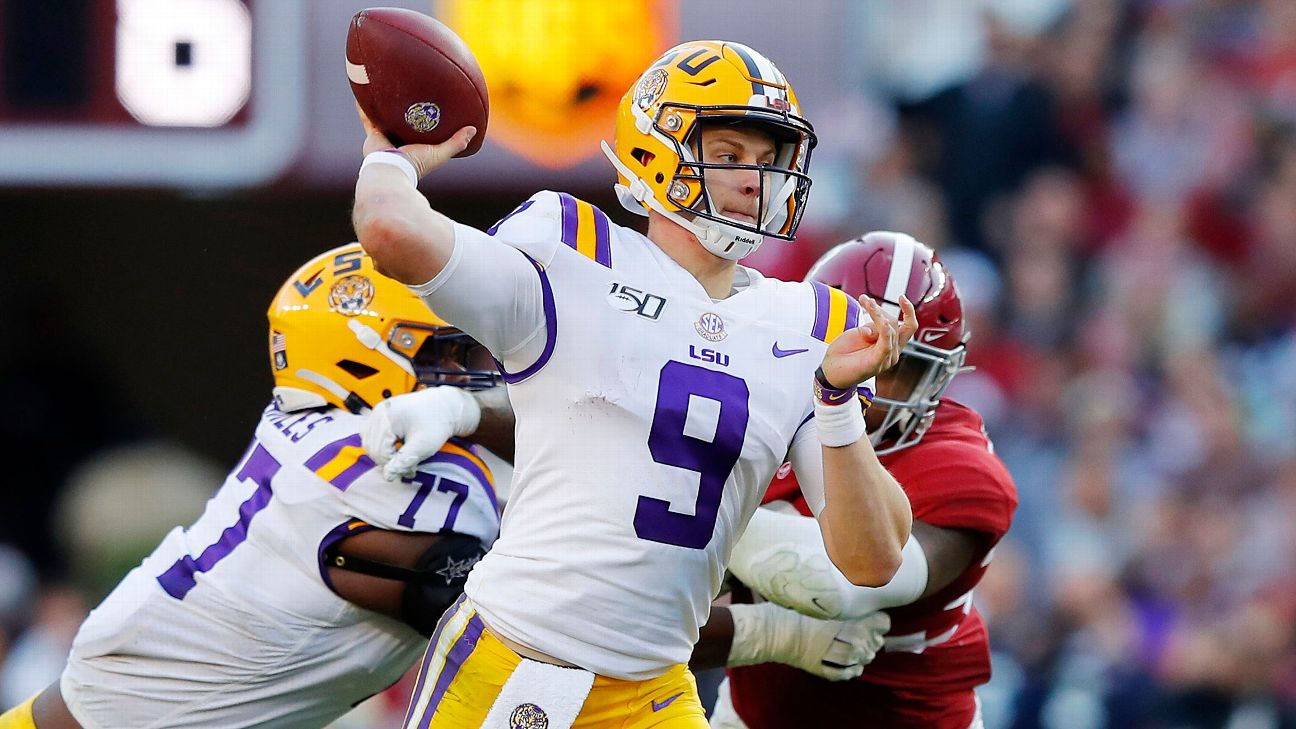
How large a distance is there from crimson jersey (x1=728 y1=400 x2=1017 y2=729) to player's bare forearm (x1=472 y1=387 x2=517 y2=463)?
65cm

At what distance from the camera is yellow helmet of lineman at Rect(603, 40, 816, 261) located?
3238 millimetres

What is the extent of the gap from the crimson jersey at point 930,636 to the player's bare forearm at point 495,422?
0.65 metres

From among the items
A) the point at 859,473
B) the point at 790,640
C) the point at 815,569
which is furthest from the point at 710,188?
the point at 790,640

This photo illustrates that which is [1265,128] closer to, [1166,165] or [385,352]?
[1166,165]

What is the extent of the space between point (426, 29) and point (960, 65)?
6.09 meters

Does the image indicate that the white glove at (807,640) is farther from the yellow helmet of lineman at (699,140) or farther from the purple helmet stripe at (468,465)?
the yellow helmet of lineman at (699,140)

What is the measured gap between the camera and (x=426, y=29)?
3258mm

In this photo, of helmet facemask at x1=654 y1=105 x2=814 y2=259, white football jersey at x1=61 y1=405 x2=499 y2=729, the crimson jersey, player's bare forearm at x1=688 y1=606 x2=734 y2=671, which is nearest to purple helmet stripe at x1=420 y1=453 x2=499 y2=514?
white football jersey at x1=61 y1=405 x2=499 y2=729

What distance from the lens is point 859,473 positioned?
9.98 ft

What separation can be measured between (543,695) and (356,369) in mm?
1180

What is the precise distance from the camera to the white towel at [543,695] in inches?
121

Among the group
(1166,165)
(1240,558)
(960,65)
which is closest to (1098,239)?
(1166,165)

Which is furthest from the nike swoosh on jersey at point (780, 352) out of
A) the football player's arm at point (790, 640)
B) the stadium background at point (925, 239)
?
the stadium background at point (925, 239)

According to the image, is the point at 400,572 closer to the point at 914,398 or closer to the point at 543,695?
the point at 543,695
